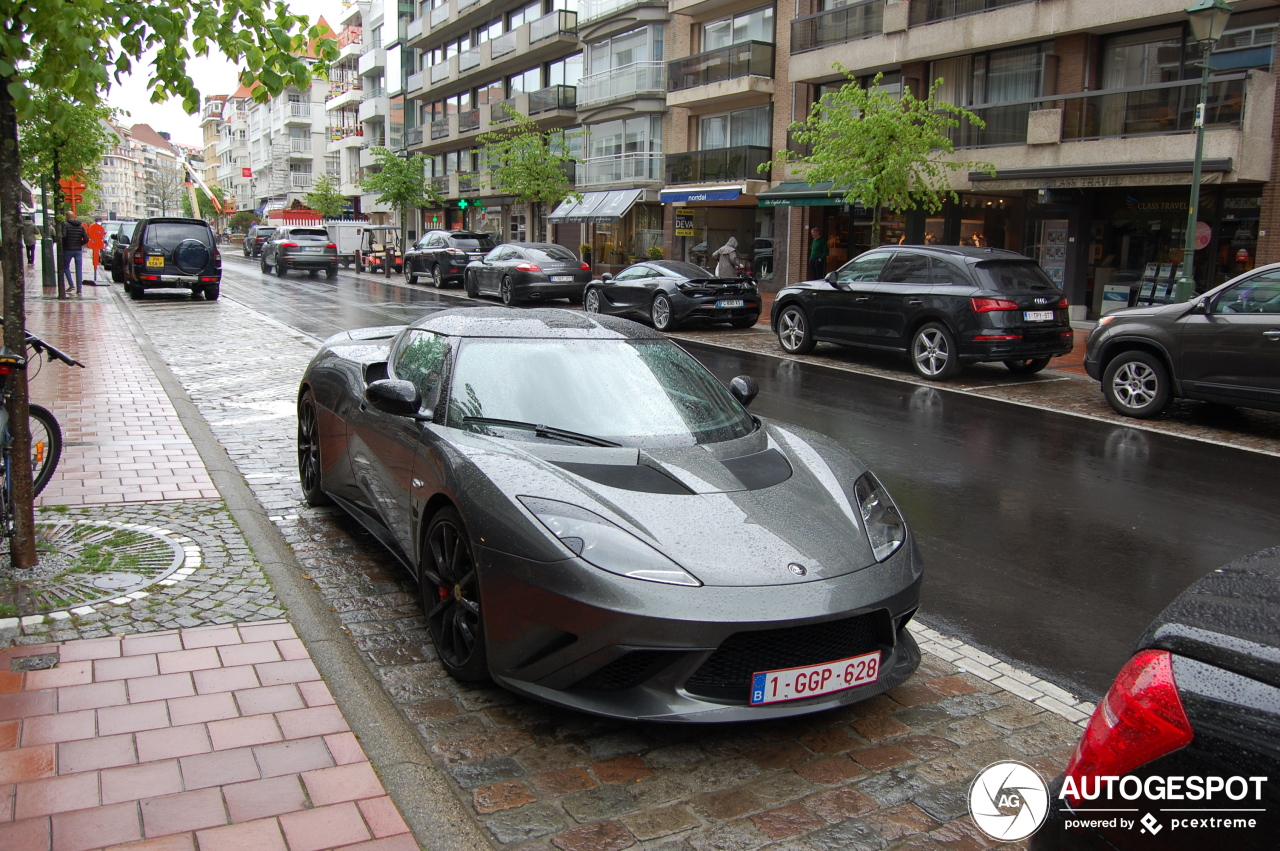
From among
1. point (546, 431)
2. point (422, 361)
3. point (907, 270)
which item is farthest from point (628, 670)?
point (907, 270)

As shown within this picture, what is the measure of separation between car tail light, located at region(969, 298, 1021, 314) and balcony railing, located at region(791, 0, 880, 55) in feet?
52.8

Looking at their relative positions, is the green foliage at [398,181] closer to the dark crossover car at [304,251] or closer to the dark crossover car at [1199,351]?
the dark crossover car at [304,251]

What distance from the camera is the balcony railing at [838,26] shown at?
85.5 ft

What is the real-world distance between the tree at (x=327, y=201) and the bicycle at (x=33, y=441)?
72.6m

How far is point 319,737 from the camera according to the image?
130 inches

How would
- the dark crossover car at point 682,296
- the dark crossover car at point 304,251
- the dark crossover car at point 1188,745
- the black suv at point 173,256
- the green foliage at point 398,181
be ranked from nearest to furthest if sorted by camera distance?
the dark crossover car at point 1188,745
the dark crossover car at point 682,296
the black suv at point 173,256
the dark crossover car at point 304,251
the green foliage at point 398,181

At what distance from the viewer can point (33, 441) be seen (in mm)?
5613

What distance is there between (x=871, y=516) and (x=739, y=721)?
110 centimetres

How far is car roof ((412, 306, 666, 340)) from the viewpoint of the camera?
4820 mm

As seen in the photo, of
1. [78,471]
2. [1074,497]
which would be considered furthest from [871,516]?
[78,471]

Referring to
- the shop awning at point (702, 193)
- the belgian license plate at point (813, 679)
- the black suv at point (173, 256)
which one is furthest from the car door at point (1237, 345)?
the shop awning at point (702, 193)

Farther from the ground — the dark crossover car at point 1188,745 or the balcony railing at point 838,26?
the balcony railing at point 838,26

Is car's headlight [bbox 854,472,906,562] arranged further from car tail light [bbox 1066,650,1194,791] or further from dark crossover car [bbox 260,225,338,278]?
dark crossover car [bbox 260,225,338,278]

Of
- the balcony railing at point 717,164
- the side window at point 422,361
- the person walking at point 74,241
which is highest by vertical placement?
the balcony railing at point 717,164
